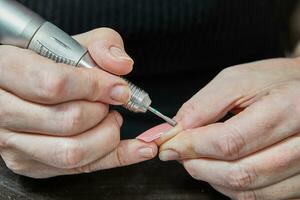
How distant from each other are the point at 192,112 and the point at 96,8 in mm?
248

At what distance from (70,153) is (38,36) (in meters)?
0.14

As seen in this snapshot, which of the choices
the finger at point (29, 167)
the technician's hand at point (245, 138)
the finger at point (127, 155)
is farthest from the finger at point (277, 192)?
the finger at point (29, 167)

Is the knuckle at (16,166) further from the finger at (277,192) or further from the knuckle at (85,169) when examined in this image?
the finger at (277,192)

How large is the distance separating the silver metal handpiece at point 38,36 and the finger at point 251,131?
0.53ft

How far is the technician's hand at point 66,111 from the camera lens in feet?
1.69

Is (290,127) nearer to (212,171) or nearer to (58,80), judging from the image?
(212,171)

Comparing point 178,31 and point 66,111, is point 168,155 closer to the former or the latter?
point 66,111

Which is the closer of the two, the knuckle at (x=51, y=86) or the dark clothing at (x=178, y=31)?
the knuckle at (x=51, y=86)

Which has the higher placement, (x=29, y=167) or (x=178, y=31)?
(x=178, y=31)

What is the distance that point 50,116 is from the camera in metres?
0.53

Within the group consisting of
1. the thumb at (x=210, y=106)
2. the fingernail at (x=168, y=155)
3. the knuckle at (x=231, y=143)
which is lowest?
the fingernail at (x=168, y=155)

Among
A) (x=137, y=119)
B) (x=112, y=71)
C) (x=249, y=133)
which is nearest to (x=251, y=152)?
(x=249, y=133)

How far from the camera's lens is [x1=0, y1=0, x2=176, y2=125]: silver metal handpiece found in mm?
531

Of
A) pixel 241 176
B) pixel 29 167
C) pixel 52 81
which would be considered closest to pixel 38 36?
pixel 52 81
